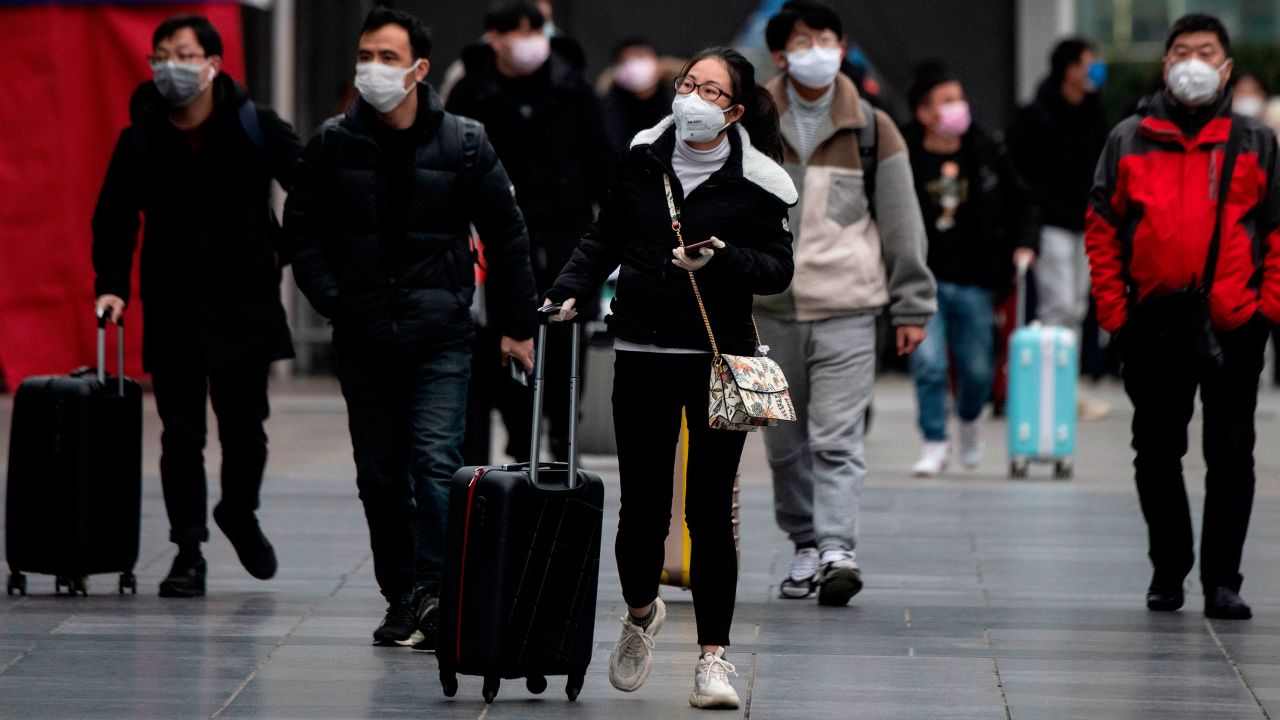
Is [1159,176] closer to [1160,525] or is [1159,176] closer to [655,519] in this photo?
[1160,525]

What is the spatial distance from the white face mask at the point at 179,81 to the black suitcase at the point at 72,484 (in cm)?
79

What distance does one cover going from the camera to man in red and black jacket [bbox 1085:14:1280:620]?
7004 millimetres

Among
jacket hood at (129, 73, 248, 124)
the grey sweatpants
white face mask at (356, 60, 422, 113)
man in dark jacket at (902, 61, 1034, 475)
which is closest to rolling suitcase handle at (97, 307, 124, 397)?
jacket hood at (129, 73, 248, 124)

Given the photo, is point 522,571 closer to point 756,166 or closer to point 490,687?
point 490,687

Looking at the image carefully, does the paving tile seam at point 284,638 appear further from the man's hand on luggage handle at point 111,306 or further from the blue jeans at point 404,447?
the man's hand on luggage handle at point 111,306

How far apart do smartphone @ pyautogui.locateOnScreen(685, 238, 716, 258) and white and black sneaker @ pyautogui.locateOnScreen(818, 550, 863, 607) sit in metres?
1.99

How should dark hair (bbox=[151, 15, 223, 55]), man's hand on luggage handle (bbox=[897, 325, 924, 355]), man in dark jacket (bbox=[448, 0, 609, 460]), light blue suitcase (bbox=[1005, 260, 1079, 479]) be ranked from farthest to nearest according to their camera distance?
light blue suitcase (bbox=[1005, 260, 1079, 479]) → man in dark jacket (bbox=[448, 0, 609, 460]) → man's hand on luggage handle (bbox=[897, 325, 924, 355]) → dark hair (bbox=[151, 15, 223, 55])

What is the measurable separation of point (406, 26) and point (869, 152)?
1758 millimetres

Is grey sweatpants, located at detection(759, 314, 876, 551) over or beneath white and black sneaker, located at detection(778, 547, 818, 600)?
over

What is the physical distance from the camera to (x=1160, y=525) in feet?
23.9

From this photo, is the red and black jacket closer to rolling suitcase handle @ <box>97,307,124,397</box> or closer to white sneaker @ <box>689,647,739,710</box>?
white sneaker @ <box>689,647,739,710</box>

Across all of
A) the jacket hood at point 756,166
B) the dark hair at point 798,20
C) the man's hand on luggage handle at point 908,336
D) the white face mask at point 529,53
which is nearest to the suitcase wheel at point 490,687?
the jacket hood at point 756,166

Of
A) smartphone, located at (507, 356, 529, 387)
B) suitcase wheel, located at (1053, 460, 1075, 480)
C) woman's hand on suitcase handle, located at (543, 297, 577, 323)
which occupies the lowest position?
suitcase wheel, located at (1053, 460, 1075, 480)

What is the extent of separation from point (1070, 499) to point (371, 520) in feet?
14.7
